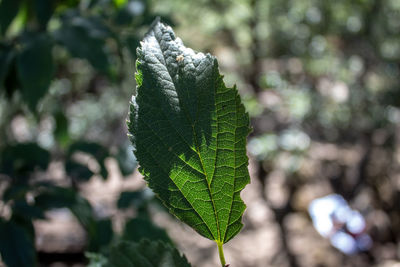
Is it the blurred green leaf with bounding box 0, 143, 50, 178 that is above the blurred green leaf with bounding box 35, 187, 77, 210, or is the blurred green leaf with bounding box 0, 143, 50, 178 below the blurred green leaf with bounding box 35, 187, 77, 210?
above

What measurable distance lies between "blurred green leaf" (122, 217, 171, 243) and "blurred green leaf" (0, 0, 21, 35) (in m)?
0.49

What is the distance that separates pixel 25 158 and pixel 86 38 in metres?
0.31

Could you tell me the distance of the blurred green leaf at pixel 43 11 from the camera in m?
0.91

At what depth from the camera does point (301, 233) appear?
103 inches

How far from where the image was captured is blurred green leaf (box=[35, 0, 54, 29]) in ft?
3.00

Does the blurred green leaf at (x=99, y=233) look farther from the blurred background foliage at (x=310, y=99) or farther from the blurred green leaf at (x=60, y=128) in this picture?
the blurred background foliage at (x=310, y=99)

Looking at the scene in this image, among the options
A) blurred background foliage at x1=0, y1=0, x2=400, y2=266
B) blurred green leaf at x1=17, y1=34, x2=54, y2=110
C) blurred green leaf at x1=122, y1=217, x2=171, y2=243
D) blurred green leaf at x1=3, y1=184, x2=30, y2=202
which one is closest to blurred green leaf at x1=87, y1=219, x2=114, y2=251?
blurred green leaf at x1=122, y1=217, x2=171, y2=243

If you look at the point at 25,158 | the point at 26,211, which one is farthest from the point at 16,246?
the point at 25,158

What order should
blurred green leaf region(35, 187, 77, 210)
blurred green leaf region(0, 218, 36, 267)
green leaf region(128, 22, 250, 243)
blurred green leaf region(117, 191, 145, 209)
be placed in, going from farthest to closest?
blurred green leaf region(117, 191, 145, 209) → blurred green leaf region(35, 187, 77, 210) → blurred green leaf region(0, 218, 36, 267) → green leaf region(128, 22, 250, 243)

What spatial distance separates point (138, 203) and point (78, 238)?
1.61m

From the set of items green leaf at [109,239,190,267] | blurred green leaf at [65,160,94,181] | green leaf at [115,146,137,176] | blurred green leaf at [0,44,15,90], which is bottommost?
green leaf at [109,239,190,267]

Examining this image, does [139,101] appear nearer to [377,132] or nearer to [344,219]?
[344,219]

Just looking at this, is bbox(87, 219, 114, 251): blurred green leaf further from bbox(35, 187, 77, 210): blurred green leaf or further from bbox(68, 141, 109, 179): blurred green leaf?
bbox(68, 141, 109, 179): blurred green leaf

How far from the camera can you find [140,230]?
2.99 feet
